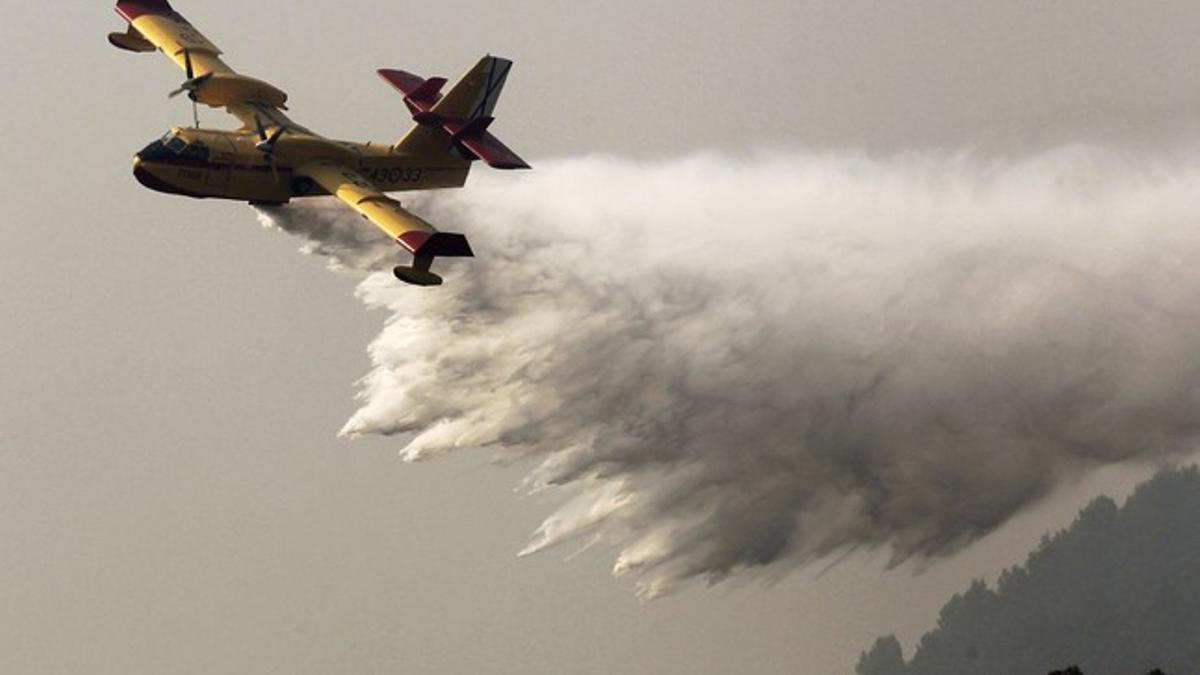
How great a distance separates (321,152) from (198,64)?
8.86m

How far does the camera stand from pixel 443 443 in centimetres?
5772

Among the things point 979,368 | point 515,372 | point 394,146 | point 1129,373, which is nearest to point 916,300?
point 979,368

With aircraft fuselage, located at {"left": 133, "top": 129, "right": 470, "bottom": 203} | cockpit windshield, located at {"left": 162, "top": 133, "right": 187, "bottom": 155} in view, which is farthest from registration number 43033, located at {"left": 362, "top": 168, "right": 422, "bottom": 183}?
cockpit windshield, located at {"left": 162, "top": 133, "right": 187, "bottom": 155}

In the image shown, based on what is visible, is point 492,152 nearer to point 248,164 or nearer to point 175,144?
point 248,164

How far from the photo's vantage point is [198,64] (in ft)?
201

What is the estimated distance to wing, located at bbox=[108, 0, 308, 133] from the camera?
58.5m

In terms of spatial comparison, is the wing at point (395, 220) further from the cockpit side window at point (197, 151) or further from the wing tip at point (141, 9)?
the wing tip at point (141, 9)

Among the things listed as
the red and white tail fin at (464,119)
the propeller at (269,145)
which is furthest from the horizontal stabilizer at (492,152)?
the propeller at (269,145)

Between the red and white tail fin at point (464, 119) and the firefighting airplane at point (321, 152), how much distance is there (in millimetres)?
30

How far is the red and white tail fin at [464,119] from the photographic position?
5722 centimetres

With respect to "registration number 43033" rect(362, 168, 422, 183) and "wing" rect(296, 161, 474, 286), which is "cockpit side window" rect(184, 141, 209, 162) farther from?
"registration number 43033" rect(362, 168, 422, 183)

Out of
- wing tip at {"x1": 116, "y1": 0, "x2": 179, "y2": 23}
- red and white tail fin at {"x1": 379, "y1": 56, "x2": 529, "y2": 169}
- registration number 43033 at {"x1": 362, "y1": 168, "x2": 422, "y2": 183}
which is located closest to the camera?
registration number 43033 at {"x1": 362, "y1": 168, "x2": 422, "y2": 183}

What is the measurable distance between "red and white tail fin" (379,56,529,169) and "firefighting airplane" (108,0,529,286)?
30 millimetres

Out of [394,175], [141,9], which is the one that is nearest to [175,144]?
[394,175]
